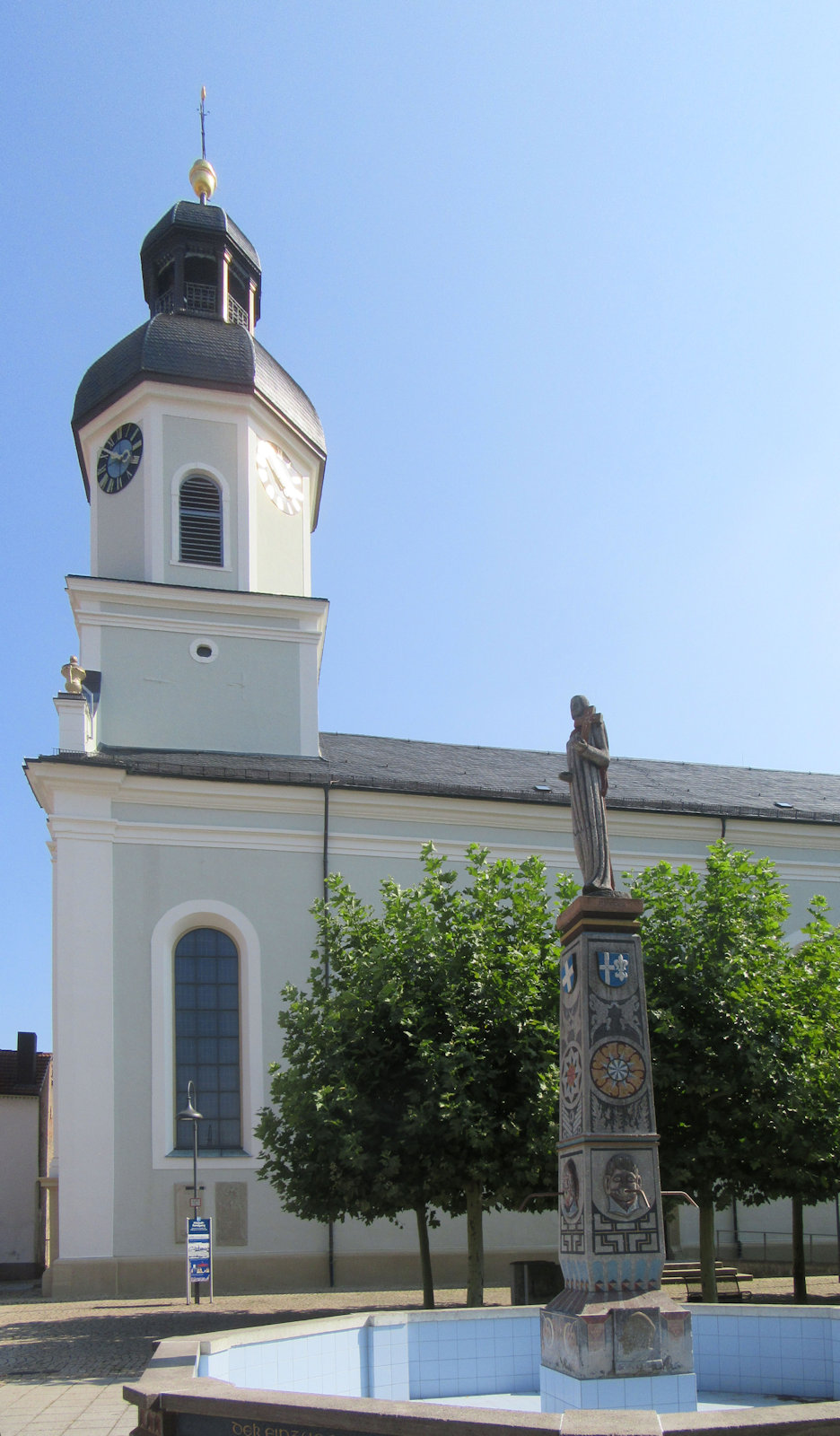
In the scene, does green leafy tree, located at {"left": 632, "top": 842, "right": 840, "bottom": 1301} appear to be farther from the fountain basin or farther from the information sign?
the information sign

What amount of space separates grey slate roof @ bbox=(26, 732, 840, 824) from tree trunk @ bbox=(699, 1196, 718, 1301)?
8776mm

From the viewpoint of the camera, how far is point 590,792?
1010 cm

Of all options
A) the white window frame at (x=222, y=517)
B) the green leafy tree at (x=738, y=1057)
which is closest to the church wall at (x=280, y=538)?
the white window frame at (x=222, y=517)

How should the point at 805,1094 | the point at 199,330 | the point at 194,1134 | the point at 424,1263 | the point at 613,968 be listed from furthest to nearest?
the point at 199,330
the point at 194,1134
the point at 424,1263
the point at 805,1094
the point at 613,968

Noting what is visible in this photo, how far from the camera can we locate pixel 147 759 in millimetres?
22312

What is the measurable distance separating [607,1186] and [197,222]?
2222 cm

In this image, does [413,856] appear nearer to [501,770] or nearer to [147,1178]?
[501,770]

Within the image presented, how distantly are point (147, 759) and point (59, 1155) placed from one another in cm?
631

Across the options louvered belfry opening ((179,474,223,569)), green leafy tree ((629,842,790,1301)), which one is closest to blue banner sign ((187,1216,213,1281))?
green leafy tree ((629,842,790,1301))

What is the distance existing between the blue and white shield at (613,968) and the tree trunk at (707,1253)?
817 centimetres

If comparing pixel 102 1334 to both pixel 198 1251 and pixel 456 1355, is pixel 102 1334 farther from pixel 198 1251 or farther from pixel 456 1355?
pixel 456 1355

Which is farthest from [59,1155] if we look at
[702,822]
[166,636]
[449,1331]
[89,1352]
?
[702,822]

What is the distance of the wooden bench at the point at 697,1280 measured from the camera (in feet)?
60.4

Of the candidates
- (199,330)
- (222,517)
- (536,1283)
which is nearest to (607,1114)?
(536,1283)
